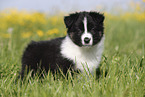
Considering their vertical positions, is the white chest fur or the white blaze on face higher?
the white blaze on face

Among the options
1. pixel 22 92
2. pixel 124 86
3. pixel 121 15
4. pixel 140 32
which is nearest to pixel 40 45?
pixel 22 92

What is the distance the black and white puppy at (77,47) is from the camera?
3.93 meters

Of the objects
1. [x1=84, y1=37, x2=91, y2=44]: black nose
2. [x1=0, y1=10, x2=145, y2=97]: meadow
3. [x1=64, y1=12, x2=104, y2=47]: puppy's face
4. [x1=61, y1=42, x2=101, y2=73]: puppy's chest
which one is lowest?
[x1=0, y1=10, x2=145, y2=97]: meadow

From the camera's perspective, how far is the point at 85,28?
3.89m

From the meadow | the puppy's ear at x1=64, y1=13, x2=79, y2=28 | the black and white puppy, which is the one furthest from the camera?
the puppy's ear at x1=64, y1=13, x2=79, y2=28

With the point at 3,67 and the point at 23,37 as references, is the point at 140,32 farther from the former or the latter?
the point at 3,67

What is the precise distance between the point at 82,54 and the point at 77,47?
0.56 ft

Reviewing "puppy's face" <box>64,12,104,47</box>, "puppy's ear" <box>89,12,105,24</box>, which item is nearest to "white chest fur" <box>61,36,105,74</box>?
"puppy's face" <box>64,12,104,47</box>

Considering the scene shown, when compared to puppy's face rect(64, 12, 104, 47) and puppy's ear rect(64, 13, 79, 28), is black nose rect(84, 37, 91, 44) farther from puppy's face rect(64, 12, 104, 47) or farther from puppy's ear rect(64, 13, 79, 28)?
puppy's ear rect(64, 13, 79, 28)

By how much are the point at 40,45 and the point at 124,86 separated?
2.28 meters

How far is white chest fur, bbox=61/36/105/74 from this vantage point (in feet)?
13.6

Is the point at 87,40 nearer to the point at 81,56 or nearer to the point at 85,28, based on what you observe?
the point at 85,28

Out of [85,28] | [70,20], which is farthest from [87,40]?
[70,20]

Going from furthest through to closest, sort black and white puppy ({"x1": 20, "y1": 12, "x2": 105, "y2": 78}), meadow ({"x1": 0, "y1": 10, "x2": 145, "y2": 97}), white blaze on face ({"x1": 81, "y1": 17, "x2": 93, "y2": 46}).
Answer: black and white puppy ({"x1": 20, "y1": 12, "x2": 105, "y2": 78})
white blaze on face ({"x1": 81, "y1": 17, "x2": 93, "y2": 46})
meadow ({"x1": 0, "y1": 10, "x2": 145, "y2": 97})
